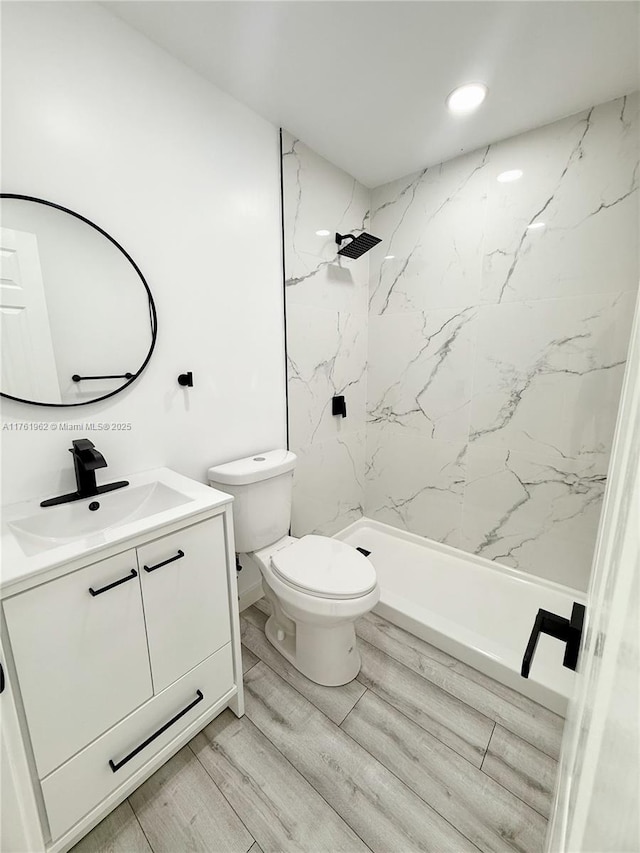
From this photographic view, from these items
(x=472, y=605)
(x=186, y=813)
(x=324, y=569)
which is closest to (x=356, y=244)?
(x=324, y=569)

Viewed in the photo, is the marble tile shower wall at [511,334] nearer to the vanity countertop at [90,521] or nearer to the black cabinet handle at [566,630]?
the black cabinet handle at [566,630]

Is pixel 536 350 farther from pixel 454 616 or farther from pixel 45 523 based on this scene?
pixel 45 523

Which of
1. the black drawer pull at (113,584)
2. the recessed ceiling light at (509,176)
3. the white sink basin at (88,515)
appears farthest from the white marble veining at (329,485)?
the recessed ceiling light at (509,176)

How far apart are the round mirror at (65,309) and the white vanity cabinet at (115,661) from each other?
1.94ft

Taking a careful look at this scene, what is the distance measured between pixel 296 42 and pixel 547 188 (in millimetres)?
1255

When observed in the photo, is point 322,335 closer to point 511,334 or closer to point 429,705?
point 511,334

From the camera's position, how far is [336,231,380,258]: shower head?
188 cm

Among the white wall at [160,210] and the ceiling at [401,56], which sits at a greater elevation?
the ceiling at [401,56]

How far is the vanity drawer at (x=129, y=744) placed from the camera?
2.90 feet

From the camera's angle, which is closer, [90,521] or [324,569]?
[90,521]

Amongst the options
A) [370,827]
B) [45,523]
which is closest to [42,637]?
[45,523]

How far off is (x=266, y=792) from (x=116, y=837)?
417 mm

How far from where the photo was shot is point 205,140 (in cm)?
143

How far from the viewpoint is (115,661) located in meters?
0.94
